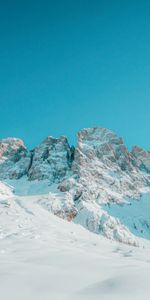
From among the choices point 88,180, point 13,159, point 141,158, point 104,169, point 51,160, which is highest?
point 141,158

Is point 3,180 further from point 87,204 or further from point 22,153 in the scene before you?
point 87,204

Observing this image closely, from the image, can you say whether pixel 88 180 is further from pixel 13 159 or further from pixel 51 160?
pixel 13 159

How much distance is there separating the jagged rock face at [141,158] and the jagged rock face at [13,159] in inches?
1678

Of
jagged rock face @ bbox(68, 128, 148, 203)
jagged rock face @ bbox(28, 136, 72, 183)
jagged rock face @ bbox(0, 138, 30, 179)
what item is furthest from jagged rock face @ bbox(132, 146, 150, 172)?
jagged rock face @ bbox(0, 138, 30, 179)

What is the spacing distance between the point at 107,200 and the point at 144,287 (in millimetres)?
92804

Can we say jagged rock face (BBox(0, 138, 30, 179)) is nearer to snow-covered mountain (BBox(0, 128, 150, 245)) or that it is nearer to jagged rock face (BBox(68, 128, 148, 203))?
snow-covered mountain (BBox(0, 128, 150, 245))

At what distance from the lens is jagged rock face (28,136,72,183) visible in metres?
116

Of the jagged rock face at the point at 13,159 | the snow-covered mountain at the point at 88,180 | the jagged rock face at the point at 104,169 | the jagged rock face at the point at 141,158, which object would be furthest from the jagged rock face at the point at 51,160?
the jagged rock face at the point at 141,158

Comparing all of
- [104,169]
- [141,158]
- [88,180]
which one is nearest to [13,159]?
[104,169]

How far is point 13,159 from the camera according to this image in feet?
425

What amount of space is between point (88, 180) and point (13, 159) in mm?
37542

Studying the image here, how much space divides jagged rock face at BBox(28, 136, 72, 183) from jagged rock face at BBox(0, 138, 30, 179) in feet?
13.5

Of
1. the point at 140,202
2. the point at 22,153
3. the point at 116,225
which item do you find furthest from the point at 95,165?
the point at 116,225

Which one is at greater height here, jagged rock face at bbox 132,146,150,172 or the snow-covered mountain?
jagged rock face at bbox 132,146,150,172
